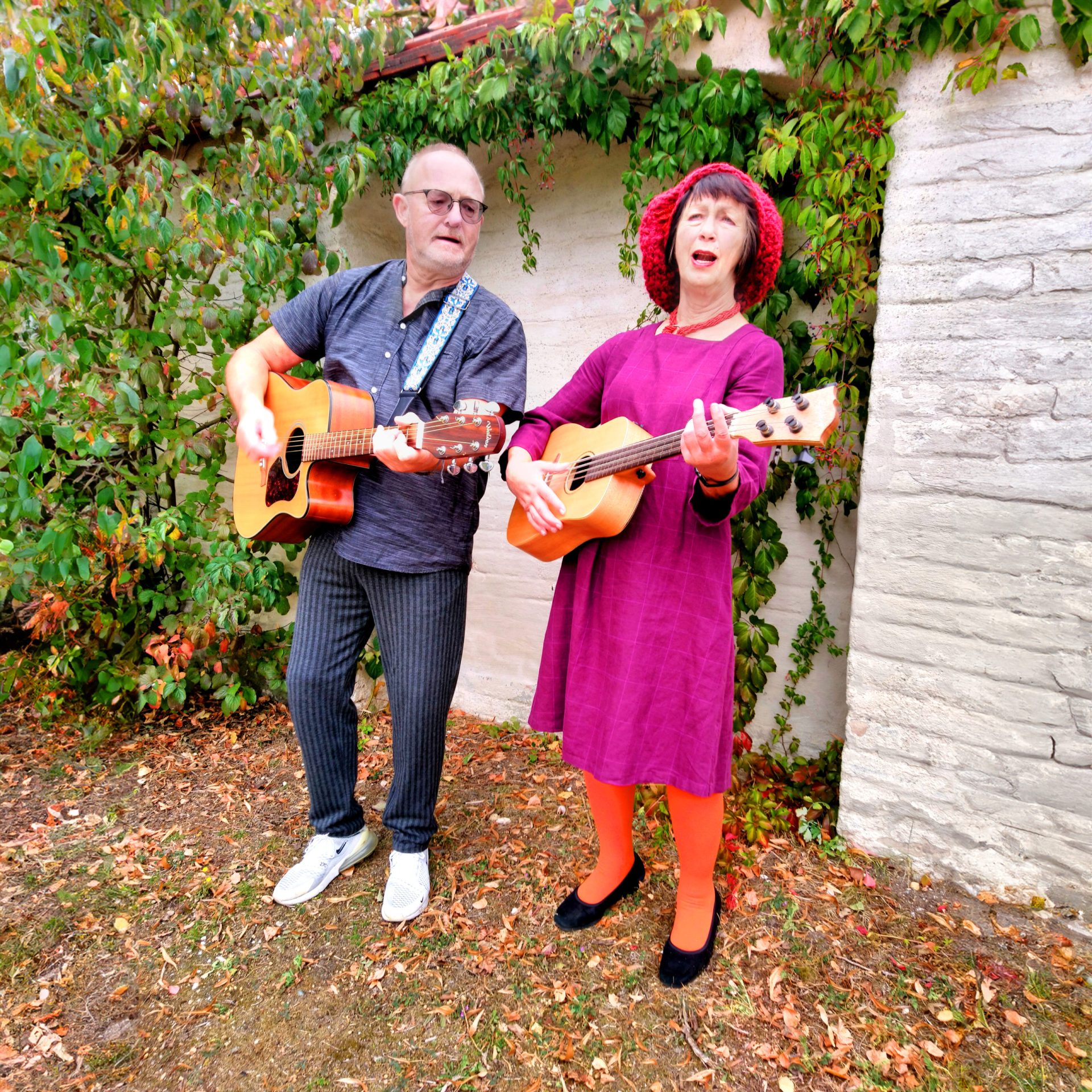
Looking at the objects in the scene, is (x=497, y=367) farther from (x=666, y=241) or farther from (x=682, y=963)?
(x=682, y=963)

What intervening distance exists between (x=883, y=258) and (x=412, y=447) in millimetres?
1476

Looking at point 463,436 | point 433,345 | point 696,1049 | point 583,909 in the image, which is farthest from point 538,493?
point 696,1049

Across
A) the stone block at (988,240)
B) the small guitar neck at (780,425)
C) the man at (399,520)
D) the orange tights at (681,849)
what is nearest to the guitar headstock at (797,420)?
the small guitar neck at (780,425)

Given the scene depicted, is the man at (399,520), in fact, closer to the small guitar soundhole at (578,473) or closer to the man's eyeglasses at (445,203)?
the man's eyeglasses at (445,203)

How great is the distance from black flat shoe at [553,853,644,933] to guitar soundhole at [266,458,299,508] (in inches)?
56.4

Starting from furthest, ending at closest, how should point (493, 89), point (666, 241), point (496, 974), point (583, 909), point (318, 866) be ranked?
point (493, 89) < point (318, 866) < point (583, 909) < point (496, 974) < point (666, 241)

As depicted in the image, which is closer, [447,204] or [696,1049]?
[696,1049]

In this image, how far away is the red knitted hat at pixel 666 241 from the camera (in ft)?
5.29

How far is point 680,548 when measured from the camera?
62.8 inches

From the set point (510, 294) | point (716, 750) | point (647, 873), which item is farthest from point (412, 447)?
point (510, 294)

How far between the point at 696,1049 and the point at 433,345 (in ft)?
6.15

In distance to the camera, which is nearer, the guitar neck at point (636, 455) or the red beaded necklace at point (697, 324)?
the guitar neck at point (636, 455)

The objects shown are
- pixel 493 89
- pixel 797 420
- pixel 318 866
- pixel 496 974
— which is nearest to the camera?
pixel 797 420

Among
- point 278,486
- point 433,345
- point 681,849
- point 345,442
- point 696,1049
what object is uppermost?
point 433,345
